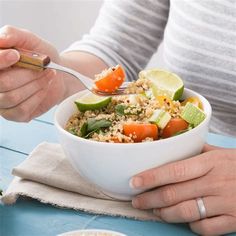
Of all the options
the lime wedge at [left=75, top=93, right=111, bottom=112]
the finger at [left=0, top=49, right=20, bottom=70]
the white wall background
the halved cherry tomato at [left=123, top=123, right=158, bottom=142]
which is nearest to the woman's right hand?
the finger at [left=0, top=49, right=20, bottom=70]

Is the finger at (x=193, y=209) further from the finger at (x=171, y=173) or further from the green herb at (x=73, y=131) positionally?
the green herb at (x=73, y=131)

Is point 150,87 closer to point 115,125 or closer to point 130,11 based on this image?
point 115,125

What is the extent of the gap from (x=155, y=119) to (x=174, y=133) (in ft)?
0.11

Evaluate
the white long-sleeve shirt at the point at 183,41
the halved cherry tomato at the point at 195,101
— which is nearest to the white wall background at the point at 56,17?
the white long-sleeve shirt at the point at 183,41

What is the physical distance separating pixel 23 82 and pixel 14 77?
0.08 ft

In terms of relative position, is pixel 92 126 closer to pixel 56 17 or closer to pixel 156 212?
pixel 156 212

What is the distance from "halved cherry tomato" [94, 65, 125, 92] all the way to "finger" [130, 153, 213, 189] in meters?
0.21

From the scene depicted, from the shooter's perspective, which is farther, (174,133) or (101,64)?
(101,64)

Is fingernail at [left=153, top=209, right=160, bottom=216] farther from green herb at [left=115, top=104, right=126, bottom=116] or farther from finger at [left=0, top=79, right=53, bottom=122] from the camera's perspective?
finger at [left=0, top=79, right=53, bottom=122]

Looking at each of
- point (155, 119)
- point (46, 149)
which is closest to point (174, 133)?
point (155, 119)

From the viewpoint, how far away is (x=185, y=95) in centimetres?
89

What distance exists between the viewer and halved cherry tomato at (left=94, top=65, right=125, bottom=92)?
896mm

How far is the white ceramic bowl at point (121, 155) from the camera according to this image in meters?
0.72

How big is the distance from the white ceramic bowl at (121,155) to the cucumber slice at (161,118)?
0.14 feet
